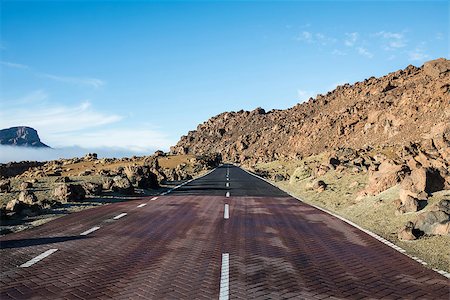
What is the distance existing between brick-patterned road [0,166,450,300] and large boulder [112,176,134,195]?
10638 mm

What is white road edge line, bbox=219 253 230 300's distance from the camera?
644 cm

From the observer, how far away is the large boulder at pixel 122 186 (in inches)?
984

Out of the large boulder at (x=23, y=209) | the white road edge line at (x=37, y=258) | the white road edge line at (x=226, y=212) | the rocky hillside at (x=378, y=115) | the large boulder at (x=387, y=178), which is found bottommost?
the white road edge line at (x=226, y=212)

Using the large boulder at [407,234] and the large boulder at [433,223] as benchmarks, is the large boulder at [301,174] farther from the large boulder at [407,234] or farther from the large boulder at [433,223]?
the large boulder at [407,234]

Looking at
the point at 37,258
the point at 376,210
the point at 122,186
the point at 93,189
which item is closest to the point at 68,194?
the point at 93,189

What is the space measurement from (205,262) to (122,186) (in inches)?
724

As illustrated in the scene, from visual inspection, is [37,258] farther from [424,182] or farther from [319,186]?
[319,186]

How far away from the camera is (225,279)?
23.9ft

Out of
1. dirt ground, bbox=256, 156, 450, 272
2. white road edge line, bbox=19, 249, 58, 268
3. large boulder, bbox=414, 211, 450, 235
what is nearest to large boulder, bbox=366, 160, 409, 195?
dirt ground, bbox=256, 156, 450, 272

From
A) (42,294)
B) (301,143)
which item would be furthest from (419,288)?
(301,143)

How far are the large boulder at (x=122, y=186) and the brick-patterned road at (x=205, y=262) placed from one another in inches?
419

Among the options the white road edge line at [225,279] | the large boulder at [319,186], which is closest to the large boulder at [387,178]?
the large boulder at [319,186]

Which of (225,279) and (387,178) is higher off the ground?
(387,178)

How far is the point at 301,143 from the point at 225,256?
88.8m
